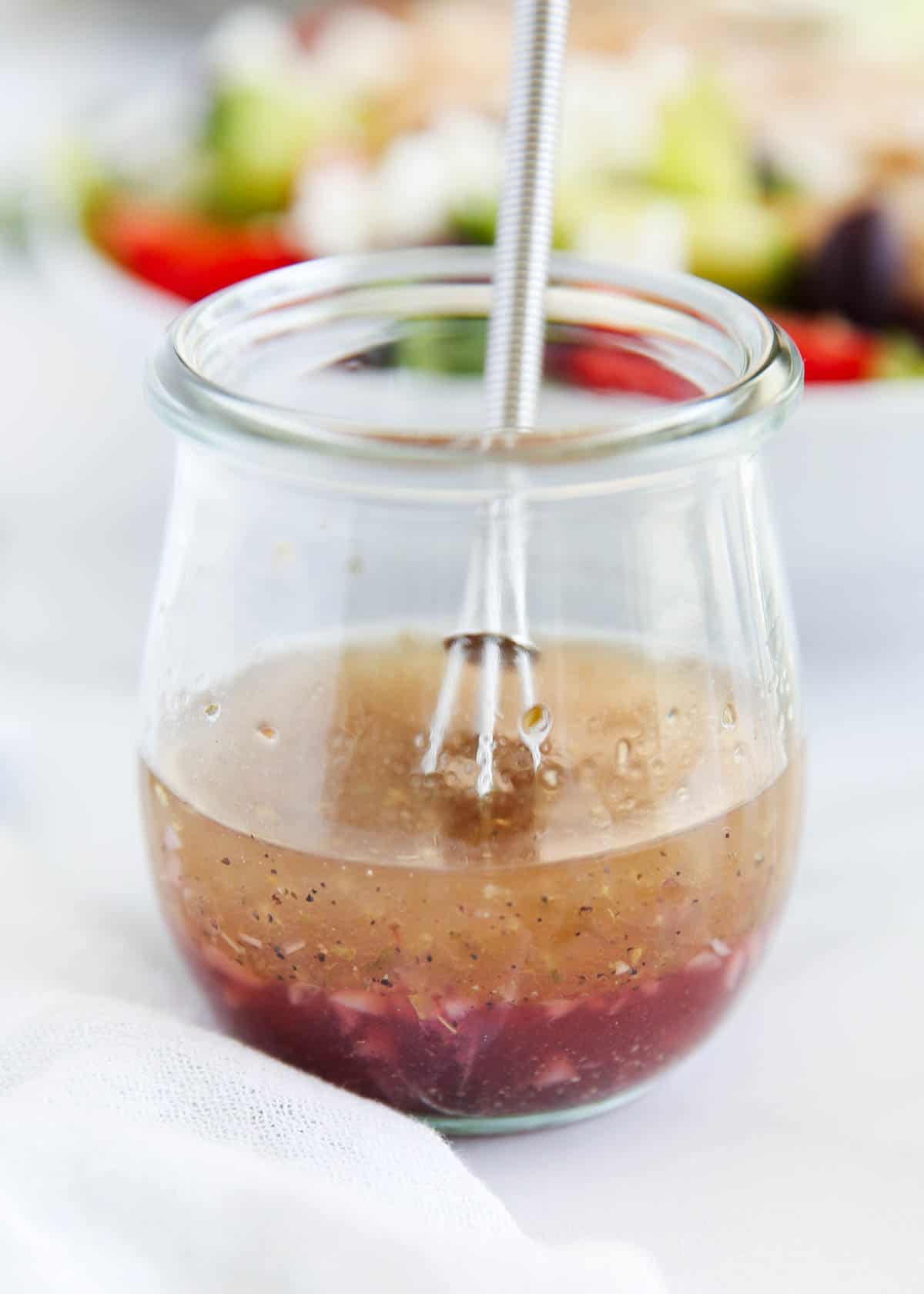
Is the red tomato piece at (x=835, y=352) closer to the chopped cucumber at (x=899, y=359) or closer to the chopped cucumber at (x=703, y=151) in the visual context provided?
the chopped cucumber at (x=899, y=359)

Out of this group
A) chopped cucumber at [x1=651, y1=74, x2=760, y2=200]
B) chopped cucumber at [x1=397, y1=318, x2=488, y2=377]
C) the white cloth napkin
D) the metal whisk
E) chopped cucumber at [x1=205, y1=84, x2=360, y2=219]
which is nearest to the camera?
the white cloth napkin

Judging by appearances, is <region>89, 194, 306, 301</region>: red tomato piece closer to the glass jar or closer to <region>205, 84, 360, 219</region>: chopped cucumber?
<region>205, 84, 360, 219</region>: chopped cucumber

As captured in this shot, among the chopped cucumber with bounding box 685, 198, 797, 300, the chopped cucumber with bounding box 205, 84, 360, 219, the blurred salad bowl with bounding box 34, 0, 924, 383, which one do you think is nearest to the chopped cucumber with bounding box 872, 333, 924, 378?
the blurred salad bowl with bounding box 34, 0, 924, 383

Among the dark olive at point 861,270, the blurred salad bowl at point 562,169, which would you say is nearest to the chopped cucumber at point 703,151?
the blurred salad bowl at point 562,169

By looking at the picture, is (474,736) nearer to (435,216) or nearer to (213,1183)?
(213,1183)

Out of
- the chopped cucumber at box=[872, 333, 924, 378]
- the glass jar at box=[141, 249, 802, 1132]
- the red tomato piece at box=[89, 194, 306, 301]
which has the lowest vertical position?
the red tomato piece at box=[89, 194, 306, 301]

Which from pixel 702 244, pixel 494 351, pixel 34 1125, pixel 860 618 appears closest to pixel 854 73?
pixel 702 244

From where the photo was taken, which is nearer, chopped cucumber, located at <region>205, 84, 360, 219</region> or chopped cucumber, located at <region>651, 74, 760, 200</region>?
chopped cucumber, located at <region>651, 74, 760, 200</region>
